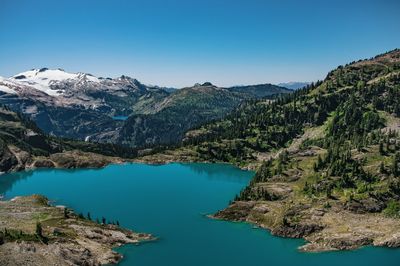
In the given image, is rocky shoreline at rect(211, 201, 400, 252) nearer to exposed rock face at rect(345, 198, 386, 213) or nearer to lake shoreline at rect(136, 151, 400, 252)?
lake shoreline at rect(136, 151, 400, 252)

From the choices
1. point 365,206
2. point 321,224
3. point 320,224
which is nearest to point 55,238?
point 320,224

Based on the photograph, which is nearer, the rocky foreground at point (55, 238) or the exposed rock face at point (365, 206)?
the rocky foreground at point (55, 238)

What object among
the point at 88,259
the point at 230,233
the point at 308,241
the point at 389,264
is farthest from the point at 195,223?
the point at 389,264

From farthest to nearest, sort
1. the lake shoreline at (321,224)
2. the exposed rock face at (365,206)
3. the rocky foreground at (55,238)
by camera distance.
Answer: the exposed rock face at (365,206) < the lake shoreline at (321,224) < the rocky foreground at (55,238)

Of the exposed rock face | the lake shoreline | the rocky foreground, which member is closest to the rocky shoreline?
the lake shoreline

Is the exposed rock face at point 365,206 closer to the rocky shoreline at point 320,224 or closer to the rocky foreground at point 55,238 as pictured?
the rocky shoreline at point 320,224

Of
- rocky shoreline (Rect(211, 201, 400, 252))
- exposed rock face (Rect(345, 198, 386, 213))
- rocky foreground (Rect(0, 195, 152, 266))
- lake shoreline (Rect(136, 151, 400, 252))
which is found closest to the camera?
rocky foreground (Rect(0, 195, 152, 266))

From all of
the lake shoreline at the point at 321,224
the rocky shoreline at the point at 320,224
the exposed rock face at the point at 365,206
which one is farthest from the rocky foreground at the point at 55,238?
the exposed rock face at the point at 365,206

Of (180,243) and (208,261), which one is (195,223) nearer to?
(180,243)

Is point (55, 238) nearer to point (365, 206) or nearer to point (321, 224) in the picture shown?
point (321, 224)
